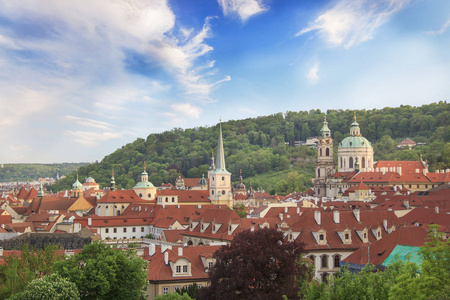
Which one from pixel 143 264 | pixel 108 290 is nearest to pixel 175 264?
pixel 143 264

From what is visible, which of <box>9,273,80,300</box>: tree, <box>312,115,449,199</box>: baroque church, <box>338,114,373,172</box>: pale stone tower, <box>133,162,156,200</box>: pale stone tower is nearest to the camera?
<box>9,273,80,300</box>: tree

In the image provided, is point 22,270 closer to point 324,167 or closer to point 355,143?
point 324,167

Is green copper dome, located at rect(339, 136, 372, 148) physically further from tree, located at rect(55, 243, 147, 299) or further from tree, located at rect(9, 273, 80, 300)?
tree, located at rect(9, 273, 80, 300)

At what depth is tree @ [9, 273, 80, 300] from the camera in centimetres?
3366

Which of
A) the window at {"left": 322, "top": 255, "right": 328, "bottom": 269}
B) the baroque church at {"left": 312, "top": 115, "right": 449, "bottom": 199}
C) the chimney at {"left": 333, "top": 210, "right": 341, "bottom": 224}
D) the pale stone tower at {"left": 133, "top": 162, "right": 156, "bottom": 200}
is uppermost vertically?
the baroque church at {"left": 312, "top": 115, "right": 449, "bottom": 199}

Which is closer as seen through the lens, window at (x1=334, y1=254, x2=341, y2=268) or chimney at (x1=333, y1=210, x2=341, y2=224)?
window at (x1=334, y1=254, x2=341, y2=268)

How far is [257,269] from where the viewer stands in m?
40.1

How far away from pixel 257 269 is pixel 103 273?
9.76 metres

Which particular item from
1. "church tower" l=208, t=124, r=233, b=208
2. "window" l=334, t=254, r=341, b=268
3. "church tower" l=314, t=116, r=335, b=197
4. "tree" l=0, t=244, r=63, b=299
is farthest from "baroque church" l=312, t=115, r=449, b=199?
"tree" l=0, t=244, r=63, b=299

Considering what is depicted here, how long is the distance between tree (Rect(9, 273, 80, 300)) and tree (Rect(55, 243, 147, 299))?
304 centimetres

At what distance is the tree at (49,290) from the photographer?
110ft

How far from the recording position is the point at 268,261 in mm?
40031

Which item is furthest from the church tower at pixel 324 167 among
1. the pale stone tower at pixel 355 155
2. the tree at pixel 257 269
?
the tree at pixel 257 269

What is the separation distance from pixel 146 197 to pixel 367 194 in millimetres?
44190
